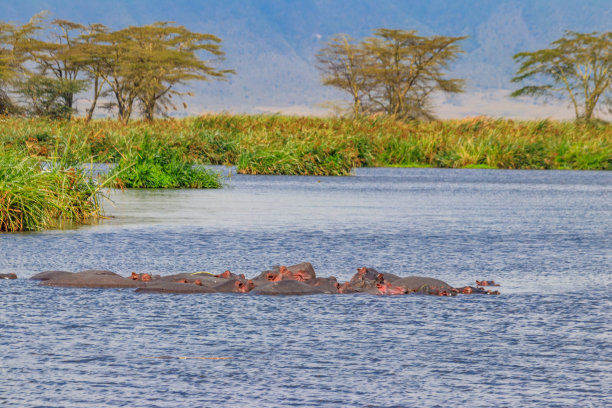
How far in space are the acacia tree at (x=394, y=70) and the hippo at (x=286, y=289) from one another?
70.2 meters

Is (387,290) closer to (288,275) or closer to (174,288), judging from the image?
(288,275)

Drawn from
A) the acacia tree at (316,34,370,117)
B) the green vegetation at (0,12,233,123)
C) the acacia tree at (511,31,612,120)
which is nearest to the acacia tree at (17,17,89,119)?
the green vegetation at (0,12,233,123)

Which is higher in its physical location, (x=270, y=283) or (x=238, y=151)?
(x=238, y=151)

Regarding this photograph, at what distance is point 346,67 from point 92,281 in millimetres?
75880

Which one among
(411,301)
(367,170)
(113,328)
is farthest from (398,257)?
(367,170)

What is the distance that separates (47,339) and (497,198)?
17.1 meters

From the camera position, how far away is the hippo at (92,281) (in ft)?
29.7

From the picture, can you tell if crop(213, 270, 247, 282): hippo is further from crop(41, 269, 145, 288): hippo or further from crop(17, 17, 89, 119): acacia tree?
crop(17, 17, 89, 119): acacia tree

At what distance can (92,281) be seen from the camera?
9.12 m

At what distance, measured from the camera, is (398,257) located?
38.2 feet

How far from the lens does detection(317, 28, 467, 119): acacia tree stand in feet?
262

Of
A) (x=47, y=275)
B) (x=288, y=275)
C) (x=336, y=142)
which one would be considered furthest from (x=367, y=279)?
(x=336, y=142)

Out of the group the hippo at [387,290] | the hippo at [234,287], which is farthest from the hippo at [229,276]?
the hippo at [387,290]

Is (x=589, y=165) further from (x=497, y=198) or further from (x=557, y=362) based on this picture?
(x=557, y=362)
